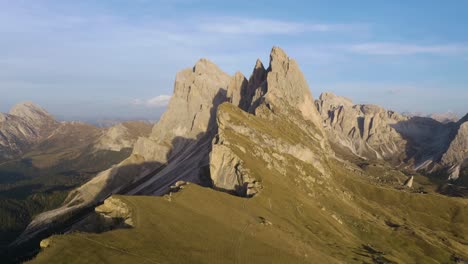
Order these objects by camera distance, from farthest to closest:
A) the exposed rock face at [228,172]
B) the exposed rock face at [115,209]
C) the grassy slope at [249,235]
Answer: the exposed rock face at [228,172] < the exposed rock face at [115,209] < the grassy slope at [249,235]

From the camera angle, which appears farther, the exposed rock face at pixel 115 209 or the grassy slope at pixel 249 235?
the exposed rock face at pixel 115 209

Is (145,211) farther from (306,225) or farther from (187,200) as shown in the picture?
(306,225)

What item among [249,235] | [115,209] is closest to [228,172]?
[249,235]

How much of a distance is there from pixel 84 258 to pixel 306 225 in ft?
311

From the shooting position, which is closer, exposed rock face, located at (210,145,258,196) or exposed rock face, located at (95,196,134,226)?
exposed rock face, located at (95,196,134,226)

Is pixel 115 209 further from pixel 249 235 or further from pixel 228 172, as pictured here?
pixel 228 172

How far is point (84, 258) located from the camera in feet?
238

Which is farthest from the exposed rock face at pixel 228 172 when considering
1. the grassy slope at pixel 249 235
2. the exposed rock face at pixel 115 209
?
the exposed rock face at pixel 115 209

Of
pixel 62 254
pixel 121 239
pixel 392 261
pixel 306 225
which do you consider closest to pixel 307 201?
pixel 306 225

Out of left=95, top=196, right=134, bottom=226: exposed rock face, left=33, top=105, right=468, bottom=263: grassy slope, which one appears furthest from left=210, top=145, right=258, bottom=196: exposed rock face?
left=95, top=196, right=134, bottom=226: exposed rock face

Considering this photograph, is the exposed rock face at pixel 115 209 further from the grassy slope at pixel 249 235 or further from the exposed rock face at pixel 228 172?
the exposed rock face at pixel 228 172

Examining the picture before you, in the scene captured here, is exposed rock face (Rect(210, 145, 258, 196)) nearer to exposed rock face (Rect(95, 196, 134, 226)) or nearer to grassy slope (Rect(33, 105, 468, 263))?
grassy slope (Rect(33, 105, 468, 263))

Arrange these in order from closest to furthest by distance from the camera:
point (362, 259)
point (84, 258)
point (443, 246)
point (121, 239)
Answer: point (84, 258), point (121, 239), point (362, 259), point (443, 246)

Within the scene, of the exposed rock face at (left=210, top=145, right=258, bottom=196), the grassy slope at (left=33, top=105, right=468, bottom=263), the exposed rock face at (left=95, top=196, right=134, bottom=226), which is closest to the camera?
the grassy slope at (left=33, top=105, right=468, bottom=263)
